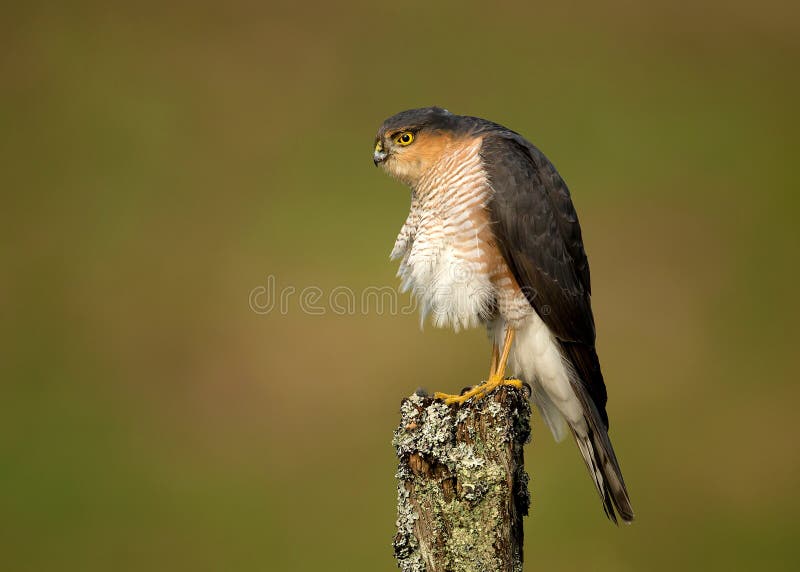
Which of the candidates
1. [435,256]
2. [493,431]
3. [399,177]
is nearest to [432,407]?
[493,431]

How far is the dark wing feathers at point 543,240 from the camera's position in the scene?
3893 millimetres

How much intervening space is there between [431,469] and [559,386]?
142cm

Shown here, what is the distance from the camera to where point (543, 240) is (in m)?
3.96

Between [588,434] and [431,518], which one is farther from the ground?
[588,434]

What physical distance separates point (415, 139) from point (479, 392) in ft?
4.81

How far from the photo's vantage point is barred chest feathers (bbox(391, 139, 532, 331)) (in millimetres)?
3896

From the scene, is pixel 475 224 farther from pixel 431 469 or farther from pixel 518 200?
pixel 431 469

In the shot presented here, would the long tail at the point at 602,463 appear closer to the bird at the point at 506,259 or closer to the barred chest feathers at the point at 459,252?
the bird at the point at 506,259

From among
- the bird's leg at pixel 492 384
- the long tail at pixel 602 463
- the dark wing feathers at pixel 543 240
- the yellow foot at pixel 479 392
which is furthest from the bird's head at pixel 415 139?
the long tail at pixel 602 463

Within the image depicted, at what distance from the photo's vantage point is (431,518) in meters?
2.88

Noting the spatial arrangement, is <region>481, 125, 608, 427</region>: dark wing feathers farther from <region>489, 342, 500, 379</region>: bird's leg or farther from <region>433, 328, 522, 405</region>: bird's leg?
<region>489, 342, 500, 379</region>: bird's leg

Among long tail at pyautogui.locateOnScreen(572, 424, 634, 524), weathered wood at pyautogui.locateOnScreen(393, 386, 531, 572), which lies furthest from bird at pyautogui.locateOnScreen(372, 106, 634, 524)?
weathered wood at pyautogui.locateOnScreen(393, 386, 531, 572)

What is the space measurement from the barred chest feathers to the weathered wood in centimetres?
101

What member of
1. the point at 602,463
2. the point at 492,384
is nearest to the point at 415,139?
the point at 492,384
